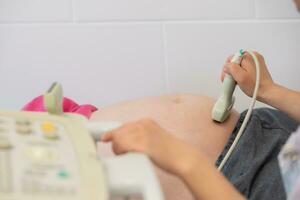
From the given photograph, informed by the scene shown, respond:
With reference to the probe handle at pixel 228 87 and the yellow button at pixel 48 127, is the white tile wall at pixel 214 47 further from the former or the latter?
the yellow button at pixel 48 127

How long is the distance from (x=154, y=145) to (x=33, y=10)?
0.64 metres

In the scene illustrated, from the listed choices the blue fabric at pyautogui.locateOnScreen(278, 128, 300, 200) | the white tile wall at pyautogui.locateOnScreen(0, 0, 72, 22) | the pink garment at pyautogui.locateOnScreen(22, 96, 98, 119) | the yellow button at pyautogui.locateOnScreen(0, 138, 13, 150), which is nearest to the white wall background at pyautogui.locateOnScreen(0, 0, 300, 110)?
the white tile wall at pyautogui.locateOnScreen(0, 0, 72, 22)

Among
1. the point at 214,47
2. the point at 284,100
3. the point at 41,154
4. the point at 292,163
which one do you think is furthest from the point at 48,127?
the point at 214,47

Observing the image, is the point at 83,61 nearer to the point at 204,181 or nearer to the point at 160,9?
the point at 160,9

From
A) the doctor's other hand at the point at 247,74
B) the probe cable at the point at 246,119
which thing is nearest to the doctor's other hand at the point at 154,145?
the probe cable at the point at 246,119

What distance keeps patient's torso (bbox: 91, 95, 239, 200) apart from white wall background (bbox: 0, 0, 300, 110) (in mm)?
151

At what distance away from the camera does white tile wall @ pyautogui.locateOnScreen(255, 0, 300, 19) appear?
1142 millimetres

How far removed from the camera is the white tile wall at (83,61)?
43.4 inches

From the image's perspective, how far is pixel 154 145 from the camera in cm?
56

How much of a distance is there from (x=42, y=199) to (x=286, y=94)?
647 millimetres

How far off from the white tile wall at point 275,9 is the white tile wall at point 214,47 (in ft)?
0.07

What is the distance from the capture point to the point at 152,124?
594 millimetres

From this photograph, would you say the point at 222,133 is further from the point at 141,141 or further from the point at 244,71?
the point at 141,141

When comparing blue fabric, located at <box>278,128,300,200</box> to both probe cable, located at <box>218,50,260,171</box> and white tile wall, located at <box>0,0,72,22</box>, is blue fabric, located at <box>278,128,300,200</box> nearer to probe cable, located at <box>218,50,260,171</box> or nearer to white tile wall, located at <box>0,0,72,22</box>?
probe cable, located at <box>218,50,260,171</box>
